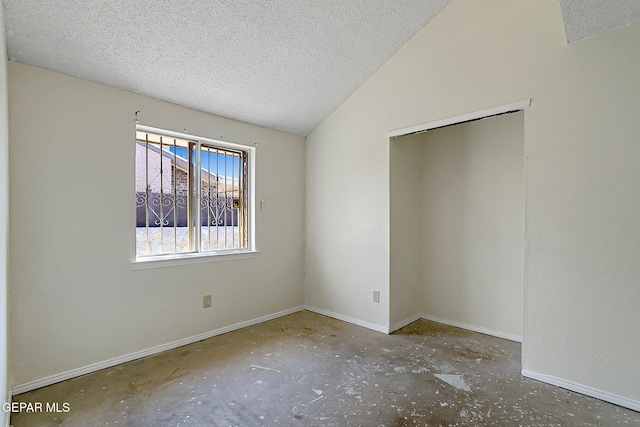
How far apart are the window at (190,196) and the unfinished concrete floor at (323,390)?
3.14 ft

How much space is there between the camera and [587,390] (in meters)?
2.04

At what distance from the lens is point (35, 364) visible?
2.12 m

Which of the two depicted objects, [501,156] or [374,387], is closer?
[374,387]

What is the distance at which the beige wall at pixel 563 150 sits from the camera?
1.93m

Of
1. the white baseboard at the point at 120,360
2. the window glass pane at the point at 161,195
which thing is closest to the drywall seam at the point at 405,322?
the white baseboard at the point at 120,360

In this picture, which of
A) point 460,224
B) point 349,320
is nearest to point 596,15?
point 460,224

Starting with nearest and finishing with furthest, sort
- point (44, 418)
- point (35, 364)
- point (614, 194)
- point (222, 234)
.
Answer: point (44, 418) → point (614, 194) → point (35, 364) → point (222, 234)

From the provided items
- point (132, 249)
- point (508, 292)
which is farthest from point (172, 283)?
point (508, 292)

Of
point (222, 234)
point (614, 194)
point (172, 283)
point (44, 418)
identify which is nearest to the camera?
point (44, 418)

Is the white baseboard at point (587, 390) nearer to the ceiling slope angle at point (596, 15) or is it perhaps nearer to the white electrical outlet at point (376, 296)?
the white electrical outlet at point (376, 296)

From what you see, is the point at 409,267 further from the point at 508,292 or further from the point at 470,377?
the point at 470,377

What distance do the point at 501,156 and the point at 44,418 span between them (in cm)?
392

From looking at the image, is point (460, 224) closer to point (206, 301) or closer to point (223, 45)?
point (206, 301)

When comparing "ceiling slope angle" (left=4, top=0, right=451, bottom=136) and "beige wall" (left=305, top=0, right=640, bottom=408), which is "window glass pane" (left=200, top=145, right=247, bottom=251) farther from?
"beige wall" (left=305, top=0, right=640, bottom=408)
